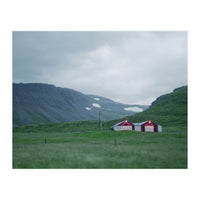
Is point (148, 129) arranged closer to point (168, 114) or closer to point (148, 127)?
point (148, 127)

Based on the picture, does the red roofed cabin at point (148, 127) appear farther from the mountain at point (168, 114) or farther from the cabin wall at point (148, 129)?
the mountain at point (168, 114)

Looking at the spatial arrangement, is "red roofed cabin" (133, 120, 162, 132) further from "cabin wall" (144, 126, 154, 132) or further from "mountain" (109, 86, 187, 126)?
"mountain" (109, 86, 187, 126)

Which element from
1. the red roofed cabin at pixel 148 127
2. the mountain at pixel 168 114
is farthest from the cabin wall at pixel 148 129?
the mountain at pixel 168 114

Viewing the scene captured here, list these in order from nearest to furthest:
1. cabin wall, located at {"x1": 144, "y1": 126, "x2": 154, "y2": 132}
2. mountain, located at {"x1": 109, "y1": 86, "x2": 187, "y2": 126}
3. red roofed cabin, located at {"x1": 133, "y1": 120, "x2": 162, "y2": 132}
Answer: cabin wall, located at {"x1": 144, "y1": 126, "x2": 154, "y2": 132} → red roofed cabin, located at {"x1": 133, "y1": 120, "x2": 162, "y2": 132} → mountain, located at {"x1": 109, "y1": 86, "x2": 187, "y2": 126}

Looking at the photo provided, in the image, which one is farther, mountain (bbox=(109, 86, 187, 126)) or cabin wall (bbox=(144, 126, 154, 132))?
mountain (bbox=(109, 86, 187, 126))

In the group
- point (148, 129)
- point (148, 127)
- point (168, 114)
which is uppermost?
point (148, 127)

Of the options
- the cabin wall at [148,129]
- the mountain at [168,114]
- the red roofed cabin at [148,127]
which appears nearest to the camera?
the cabin wall at [148,129]

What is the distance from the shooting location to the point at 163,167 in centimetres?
1246

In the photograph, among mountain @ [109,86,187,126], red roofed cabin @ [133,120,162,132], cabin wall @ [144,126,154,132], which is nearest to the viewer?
cabin wall @ [144,126,154,132]


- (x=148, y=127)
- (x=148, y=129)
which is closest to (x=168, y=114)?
(x=148, y=127)

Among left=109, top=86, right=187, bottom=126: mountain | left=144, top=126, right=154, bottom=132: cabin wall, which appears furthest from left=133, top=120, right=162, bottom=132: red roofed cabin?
left=109, top=86, right=187, bottom=126: mountain

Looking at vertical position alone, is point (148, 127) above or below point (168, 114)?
above
